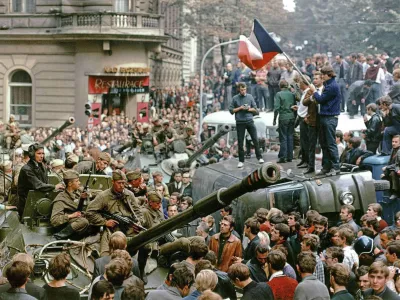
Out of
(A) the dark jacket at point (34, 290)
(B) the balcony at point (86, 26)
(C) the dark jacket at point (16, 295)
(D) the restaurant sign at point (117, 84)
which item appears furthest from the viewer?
(D) the restaurant sign at point (117, 84)

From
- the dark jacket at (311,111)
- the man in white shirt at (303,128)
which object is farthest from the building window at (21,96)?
the dark jacket at (311,111)

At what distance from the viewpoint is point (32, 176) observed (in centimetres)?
1418

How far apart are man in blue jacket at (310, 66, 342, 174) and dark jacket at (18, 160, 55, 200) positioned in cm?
453

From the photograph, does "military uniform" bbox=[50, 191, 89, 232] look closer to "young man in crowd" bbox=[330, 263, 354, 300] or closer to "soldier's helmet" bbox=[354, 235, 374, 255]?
"soldier's helmet" bbox=[354, 235, 374, 255]

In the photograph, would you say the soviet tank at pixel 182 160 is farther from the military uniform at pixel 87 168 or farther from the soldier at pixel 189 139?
the military uniform at pixel 87 168

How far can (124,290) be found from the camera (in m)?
9.88

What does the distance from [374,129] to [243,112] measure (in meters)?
2.65

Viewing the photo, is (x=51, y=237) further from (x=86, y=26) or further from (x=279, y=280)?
(x=86, y=26)

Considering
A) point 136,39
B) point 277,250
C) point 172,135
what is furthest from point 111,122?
point 277,250

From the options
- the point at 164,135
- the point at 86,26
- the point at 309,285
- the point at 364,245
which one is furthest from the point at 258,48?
the point at 86,26

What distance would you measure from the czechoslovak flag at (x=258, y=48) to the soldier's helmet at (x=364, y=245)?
22.2ft

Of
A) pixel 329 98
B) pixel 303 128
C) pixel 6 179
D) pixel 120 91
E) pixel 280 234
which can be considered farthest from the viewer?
pixel 120 91

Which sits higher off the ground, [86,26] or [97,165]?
[86,26]

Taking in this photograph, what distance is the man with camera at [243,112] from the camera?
766 inches
